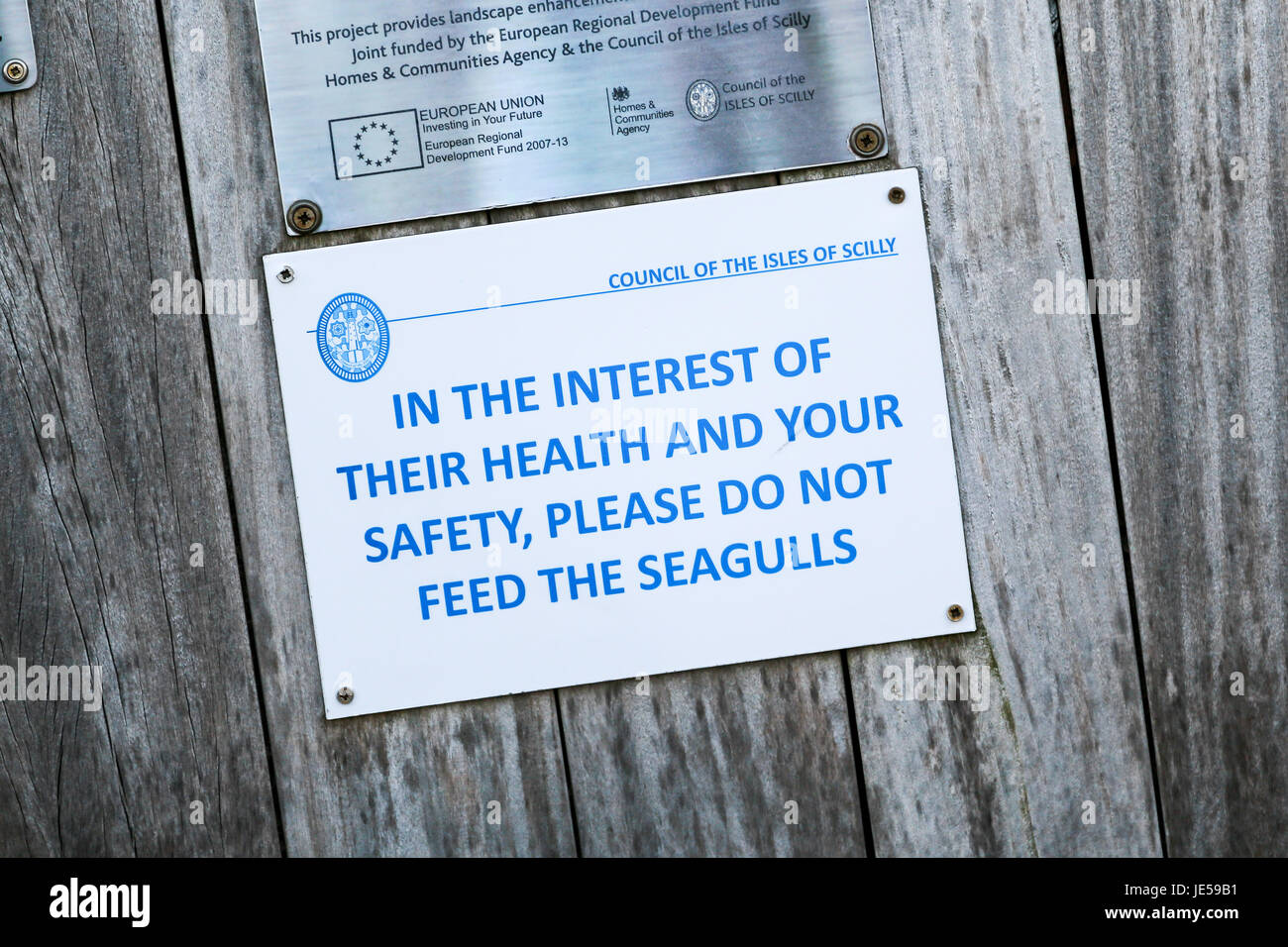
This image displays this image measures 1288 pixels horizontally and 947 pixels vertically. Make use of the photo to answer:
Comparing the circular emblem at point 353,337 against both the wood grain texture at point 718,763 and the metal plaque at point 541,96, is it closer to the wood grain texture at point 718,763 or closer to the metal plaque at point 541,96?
the metal plaque at point 541,96

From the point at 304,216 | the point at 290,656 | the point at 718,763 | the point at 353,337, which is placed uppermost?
the point at 304,216

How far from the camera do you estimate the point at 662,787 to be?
3.51 ft

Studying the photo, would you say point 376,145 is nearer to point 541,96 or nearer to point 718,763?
point 541,96

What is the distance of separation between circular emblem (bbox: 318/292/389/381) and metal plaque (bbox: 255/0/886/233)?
0.09 meters

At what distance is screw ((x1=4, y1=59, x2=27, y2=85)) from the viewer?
1.03 metres

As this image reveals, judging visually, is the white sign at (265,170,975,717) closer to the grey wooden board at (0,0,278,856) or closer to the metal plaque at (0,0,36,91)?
the grey wooden board at (0,0,278,856)

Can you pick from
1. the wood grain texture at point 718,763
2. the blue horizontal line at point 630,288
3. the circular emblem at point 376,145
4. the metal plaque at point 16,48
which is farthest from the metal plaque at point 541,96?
the wood grain texture at point 718,763

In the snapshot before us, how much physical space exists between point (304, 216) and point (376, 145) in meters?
0.10

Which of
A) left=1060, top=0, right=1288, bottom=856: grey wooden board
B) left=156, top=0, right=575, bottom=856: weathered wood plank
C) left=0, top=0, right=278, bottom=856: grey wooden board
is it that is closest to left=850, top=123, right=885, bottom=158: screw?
left=1060, top=0, right=1288, bottom=856: grey wooden board

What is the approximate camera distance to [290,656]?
1057mm

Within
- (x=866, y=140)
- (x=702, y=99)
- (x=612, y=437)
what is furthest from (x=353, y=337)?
(x=866, y=140)

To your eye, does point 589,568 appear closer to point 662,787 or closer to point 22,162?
point 662,787

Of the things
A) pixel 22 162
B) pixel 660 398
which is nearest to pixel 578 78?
pixel 660 398

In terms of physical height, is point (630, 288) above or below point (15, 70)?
below
